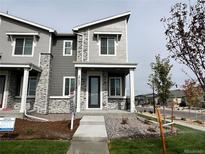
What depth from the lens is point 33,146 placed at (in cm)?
630

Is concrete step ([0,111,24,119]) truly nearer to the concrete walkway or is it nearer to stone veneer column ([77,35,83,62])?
the concrete walkway

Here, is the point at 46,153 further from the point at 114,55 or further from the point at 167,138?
the point at 114,55

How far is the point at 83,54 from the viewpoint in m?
15.1

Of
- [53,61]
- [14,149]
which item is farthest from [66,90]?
[14,149]

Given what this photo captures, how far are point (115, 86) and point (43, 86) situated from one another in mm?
5666

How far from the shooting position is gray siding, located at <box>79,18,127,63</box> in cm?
1509

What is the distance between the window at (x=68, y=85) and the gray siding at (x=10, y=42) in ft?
8.89

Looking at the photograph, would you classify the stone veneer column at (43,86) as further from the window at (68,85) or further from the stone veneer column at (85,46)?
the stone veneer column at (85,46)

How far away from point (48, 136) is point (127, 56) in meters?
9.57

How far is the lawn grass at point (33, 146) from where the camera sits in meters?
5.79

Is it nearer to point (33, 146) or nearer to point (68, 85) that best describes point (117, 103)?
point (68, 85)

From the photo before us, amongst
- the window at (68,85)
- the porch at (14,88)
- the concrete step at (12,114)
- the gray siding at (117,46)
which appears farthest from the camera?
the window at (68,85)

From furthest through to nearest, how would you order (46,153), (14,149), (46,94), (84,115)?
(46,94) < (84,115) < (14,149) < (46,153)

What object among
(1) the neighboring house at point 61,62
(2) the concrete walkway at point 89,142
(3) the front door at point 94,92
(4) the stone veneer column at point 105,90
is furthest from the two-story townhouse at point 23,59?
(2) the concrete walkway at point 89,142
